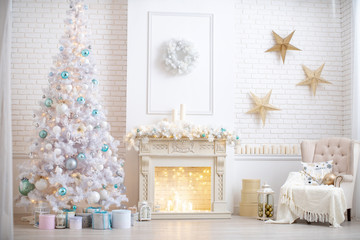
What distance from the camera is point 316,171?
6379mm

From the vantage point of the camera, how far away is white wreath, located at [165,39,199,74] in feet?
22.0


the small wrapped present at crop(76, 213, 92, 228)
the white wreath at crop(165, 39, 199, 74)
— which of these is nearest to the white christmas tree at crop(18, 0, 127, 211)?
the small wrapped present at crop(76, 213, 92, 228)

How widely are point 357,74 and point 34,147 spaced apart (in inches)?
179

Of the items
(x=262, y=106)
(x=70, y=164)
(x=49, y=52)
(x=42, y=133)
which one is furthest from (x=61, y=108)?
(x=262, y=106)

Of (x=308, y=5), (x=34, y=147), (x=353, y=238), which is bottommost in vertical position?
(x=353, y=238)

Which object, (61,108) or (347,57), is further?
(347,57)

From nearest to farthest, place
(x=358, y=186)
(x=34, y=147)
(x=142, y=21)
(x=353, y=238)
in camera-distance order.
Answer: (x=353, y=238) < (x=34, y=147) < (x=358, y=186) < (x=142, y=21)

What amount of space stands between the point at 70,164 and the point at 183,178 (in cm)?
174

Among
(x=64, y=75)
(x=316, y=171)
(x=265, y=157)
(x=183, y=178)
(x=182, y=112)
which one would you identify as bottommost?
(x=183, y=178)

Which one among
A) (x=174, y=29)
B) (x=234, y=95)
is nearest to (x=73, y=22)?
(x=174, y=29)

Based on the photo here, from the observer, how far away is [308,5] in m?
7.50

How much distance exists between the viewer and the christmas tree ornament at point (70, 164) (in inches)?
220

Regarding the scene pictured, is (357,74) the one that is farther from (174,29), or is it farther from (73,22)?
(73,22)

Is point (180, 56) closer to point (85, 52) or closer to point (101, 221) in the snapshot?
point (85, 52)
